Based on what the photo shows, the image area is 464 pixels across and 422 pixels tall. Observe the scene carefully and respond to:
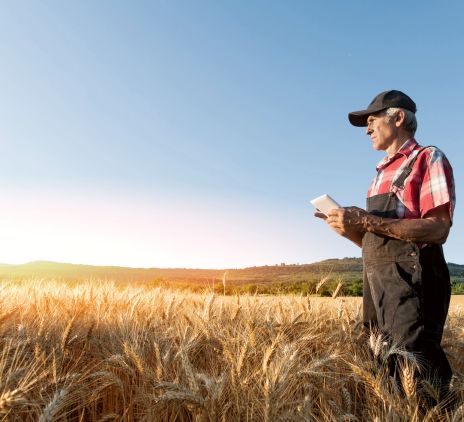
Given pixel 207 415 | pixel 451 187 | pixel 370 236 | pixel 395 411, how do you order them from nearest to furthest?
pixel 207 415 < pixel 395 411 < pixel 451 187 < pixel 370 236

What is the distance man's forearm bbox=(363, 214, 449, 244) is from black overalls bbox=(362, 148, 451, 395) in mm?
77

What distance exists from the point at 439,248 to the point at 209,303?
5.90 feet

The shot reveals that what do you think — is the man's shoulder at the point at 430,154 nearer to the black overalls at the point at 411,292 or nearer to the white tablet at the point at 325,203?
the black overalls at the point at 411,292

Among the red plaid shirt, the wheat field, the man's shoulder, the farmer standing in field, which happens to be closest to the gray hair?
the farmer standing in field

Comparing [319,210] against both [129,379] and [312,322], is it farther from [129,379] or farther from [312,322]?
[129,379]

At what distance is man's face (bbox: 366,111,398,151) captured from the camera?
301cm

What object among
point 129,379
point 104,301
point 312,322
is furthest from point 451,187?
point 104,301

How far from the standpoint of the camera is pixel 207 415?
1.82 metres

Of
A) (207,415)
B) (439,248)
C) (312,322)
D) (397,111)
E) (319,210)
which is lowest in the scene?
(207,415)

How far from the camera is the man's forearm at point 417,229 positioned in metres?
2.54

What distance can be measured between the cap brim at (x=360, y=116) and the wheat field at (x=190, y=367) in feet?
5.00

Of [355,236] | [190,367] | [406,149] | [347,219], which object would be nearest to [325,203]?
[347,219]

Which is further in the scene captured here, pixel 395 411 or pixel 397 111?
pixel 397 111

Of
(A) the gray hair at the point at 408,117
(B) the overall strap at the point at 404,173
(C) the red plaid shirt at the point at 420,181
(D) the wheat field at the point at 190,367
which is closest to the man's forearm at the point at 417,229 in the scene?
(C) the red plaid shirt at the point at 420,181
